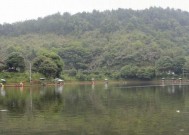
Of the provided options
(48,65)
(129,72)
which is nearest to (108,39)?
(129,72)

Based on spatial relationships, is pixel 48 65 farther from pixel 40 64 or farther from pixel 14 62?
pixel 14 62

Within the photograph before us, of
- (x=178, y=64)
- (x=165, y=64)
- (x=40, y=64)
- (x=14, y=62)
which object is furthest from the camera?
(x=178, y=64)

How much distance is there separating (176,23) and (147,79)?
72.8 m

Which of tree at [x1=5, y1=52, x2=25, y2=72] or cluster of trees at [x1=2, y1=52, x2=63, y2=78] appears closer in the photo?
tree at [x1=5, y1=52, x2=25, y2=72]

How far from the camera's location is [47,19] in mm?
197375

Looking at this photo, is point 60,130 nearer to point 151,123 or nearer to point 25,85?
point 151,123

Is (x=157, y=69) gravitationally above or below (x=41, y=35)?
below

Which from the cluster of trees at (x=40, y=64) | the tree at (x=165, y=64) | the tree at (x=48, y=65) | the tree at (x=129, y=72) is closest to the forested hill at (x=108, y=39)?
the tree at (x=165, y=64)

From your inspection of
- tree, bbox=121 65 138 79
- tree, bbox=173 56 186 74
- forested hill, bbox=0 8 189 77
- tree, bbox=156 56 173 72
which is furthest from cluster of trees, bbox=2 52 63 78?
tree, bbox=173 56 186 74

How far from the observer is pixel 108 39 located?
495 feet

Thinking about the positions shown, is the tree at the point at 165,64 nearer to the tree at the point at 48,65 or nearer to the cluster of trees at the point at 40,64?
the cluster of trees at the point at 40,64

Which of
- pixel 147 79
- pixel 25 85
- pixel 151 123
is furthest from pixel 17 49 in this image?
pixel 151 123

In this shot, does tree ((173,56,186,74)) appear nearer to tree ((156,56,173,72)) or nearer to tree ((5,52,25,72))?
tree ((156,56,173,72))

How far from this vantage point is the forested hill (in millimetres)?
116312
